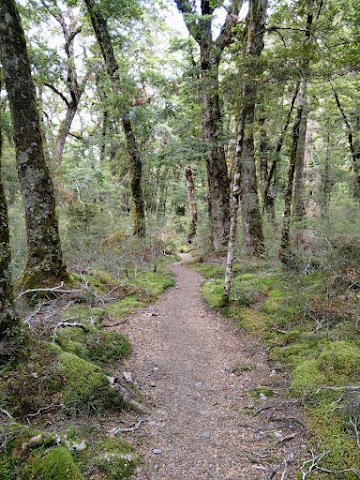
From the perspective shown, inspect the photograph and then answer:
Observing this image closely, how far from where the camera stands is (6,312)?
11.5 ft

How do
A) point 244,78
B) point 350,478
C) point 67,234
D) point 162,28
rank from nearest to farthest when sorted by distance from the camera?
point 350,478, point 244,78, point 67,234, point 162,28

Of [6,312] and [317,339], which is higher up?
[6,312]

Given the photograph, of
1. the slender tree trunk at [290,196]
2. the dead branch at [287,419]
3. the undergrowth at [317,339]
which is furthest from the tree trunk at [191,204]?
the dead branch at [287,419]

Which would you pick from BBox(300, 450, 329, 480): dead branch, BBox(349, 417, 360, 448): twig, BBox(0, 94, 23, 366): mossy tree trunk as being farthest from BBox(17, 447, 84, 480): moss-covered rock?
BBox(349, 417, 360, 448): twig

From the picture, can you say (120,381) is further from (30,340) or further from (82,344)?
(30,340)

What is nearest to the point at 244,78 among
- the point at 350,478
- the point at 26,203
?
the point at 26,203

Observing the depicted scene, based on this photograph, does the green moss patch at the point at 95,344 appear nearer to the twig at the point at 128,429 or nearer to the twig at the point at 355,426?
the twig at the point at 128,429

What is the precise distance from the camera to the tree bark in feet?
41.6

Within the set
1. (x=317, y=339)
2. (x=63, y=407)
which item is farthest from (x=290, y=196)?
(x=63, y=407)

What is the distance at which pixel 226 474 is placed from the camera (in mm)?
3184

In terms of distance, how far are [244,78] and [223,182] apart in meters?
7.53

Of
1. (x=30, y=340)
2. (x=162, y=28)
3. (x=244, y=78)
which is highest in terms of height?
(x=162, y=28)

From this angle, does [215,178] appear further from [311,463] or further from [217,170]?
[311,463]

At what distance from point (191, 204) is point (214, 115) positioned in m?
10.6
